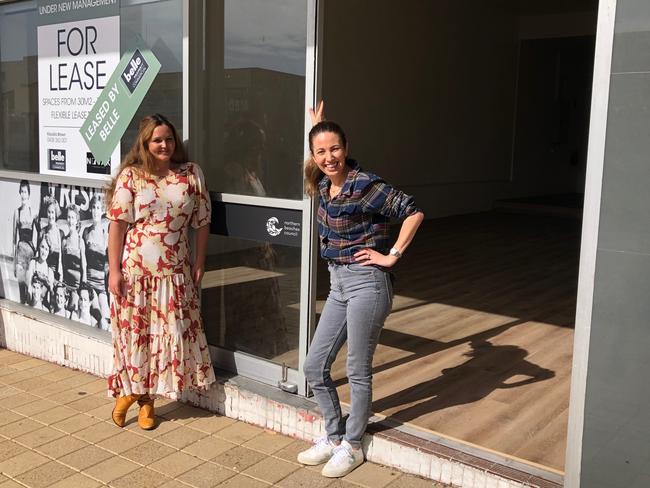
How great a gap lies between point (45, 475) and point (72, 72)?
2569mm

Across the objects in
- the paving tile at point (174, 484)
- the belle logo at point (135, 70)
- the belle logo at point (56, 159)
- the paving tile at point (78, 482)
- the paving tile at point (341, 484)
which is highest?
the belle logo at point (135, 70)

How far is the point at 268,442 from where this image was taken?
370cm

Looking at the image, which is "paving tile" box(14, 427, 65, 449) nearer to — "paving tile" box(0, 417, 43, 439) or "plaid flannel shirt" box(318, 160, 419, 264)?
"paving tile" box(0, 417, 43, 439)

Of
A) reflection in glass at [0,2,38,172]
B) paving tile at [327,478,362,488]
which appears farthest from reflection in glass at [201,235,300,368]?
reflection in glass at [0,2,38,172]

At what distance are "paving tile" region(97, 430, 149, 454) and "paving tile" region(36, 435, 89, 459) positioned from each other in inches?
4.3

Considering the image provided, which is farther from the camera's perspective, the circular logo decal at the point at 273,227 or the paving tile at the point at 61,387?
the paving tile at the point at 61,387

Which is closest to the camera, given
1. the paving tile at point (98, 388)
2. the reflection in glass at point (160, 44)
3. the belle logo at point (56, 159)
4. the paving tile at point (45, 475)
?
the paving tile at point (45, 475)

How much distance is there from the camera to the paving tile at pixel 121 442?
3.66 meters

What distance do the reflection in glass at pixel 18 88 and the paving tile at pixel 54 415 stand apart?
1.77 metres

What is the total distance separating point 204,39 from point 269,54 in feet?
1.69

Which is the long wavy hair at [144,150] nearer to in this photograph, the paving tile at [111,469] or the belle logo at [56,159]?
the belle logo at [56,159]

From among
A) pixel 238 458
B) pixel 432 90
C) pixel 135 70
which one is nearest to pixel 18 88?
pixel 135 70

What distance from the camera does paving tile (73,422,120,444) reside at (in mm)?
3789

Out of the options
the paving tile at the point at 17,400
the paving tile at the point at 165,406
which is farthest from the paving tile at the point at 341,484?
the paving tile at the point at 17,400
